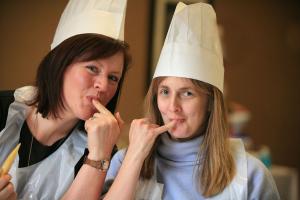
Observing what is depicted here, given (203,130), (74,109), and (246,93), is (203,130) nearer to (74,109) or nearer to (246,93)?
(74,109)

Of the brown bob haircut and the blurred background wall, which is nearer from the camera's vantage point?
the brown bob haircut

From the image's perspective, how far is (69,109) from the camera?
1078 mm

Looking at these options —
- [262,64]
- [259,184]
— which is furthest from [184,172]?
[262,64]

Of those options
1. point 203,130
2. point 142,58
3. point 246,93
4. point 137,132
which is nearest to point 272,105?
point 246,93

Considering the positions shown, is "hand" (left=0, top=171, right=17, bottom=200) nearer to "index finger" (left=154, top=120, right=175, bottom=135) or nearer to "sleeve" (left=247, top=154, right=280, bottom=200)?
"index finger" (left=154, top=120, right=175, bottom=135)

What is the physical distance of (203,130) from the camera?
1043mm

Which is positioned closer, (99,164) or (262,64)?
(99,164)

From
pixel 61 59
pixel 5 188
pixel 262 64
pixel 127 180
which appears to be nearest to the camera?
pixel 5 188

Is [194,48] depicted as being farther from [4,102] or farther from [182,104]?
[4,102]

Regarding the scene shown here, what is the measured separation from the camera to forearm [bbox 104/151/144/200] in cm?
92

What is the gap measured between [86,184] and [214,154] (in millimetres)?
343

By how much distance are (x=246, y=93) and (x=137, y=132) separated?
186 centimetres

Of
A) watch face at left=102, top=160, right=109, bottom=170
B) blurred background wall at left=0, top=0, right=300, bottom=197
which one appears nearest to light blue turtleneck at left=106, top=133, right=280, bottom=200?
watch face at left=102, top=160, right=109, bottom=170

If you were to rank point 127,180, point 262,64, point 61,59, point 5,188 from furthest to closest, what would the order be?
1. point 262,64
2. point 61,59
3. point 127,180
4. point 5,188
